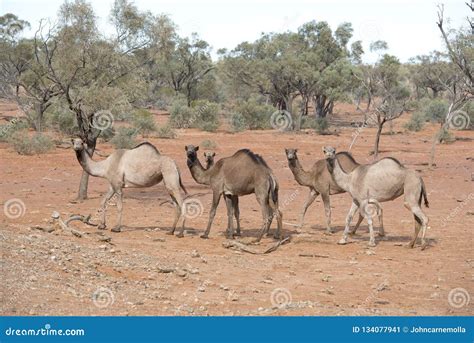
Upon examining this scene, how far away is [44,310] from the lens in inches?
293

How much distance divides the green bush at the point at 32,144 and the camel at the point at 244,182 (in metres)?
17.6

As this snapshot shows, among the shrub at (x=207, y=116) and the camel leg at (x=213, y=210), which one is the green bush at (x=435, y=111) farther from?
the camel leg at (x=213, y=210)

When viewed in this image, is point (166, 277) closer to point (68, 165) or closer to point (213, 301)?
point (213, 301)

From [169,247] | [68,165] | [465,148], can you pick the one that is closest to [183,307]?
[169,247]

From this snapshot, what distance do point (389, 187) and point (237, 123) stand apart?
104ft

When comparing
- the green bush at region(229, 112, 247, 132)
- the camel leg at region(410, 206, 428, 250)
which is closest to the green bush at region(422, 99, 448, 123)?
the green bush at region(229, 112, 247, 132)

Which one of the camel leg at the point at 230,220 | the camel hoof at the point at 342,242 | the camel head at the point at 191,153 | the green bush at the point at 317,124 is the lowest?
the camel hoof at the point at 342,242

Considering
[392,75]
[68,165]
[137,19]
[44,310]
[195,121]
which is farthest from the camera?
[392,75]

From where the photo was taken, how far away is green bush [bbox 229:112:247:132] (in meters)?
43.8

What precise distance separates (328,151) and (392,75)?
3893 centimetres

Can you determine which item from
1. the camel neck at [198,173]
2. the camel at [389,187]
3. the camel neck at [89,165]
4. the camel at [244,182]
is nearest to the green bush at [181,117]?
the camel neck at [89,165]

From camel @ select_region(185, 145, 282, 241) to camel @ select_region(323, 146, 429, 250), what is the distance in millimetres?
1624

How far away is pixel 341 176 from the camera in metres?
13.9

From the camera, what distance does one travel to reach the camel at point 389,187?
1289 centimetres
